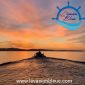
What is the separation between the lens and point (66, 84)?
411cm

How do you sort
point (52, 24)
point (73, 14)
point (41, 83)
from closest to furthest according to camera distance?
point (41, 83) < point (73, 14) < point (52, 24)

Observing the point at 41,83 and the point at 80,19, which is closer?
the point at 41,83

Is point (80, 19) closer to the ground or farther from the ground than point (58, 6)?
closer to the ground

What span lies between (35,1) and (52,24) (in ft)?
2.22

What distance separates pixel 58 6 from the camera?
432 centimetres

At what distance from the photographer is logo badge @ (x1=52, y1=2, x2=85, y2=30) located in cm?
430

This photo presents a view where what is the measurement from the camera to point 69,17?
445 centimetres

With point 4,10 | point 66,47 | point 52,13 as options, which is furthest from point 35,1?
point 66,47

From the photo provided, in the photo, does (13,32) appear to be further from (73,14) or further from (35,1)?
(73,14)

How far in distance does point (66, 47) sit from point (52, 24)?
34.2 inches

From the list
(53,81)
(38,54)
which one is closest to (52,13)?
(53,81)

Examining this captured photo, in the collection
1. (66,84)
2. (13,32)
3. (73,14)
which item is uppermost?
(73,14)

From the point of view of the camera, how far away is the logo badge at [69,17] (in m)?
4.30

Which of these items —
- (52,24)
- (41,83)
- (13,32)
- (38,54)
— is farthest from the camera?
(38,54)
